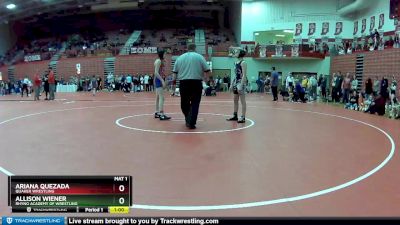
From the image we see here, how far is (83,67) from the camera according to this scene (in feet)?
123

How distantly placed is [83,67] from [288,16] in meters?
20.7

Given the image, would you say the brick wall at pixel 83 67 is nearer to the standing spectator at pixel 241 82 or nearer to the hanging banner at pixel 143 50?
the hanging banner at pixel 143 50

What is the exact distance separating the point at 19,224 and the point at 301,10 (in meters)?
37.7

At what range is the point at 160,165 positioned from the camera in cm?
515

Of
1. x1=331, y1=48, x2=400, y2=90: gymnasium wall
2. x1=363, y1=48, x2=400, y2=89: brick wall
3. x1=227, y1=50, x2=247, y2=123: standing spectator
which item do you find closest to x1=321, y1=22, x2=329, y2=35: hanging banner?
x1=331, y1=48, x2=400, y2=90: gymnasium wall

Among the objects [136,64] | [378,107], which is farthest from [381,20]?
[136,64]

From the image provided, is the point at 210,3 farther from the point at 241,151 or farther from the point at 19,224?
the point at 19,224

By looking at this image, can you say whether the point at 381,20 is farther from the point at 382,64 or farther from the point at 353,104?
the point at 353,104

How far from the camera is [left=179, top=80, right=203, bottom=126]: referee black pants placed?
8.32 metres

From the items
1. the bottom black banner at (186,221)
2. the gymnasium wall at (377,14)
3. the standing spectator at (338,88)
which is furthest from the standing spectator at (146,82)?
the bottom black banner at (186,221)

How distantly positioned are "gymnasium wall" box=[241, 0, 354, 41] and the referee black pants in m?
30.4

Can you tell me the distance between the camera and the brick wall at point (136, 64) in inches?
1382

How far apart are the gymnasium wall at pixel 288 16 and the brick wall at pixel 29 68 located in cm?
2089
